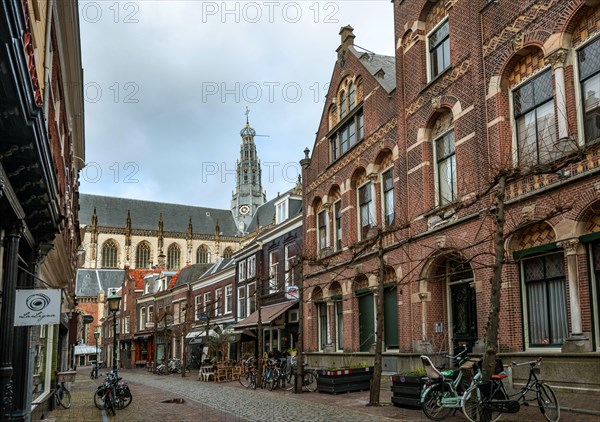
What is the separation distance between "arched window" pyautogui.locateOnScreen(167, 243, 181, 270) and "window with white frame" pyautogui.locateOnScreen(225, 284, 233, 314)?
198 ft

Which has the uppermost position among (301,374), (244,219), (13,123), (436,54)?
(244,219)

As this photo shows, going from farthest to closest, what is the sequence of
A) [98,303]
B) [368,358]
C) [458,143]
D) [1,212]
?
[98,303], [368,358], [458,143], [1,212]

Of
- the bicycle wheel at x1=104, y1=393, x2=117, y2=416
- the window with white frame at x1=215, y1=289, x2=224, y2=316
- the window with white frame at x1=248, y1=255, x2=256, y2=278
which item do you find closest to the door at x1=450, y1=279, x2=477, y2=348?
the bicycle wheel at x1=104, y1=393, x2=117, y2=416

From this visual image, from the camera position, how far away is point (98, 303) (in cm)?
→ 8906

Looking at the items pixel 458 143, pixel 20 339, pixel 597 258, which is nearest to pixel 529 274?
pixel 597 258

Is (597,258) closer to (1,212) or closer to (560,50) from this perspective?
(560,50)

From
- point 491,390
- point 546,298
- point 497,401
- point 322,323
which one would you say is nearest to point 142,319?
point 322,323

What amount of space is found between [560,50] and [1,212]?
490 inches

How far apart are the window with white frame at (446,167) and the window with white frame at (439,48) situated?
2.20m

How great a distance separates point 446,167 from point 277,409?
914 cm

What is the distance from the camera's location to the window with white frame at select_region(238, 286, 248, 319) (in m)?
41.3

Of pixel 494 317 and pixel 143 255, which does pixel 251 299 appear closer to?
pixel 494 317

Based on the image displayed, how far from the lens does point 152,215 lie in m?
106

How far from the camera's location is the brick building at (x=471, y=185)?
13.5 m
